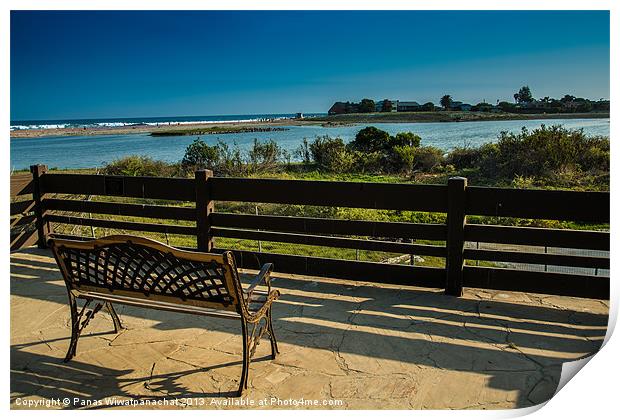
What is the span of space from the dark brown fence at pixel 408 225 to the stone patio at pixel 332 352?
0.64 feet

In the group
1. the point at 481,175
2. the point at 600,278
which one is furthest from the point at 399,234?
the point at 481,175

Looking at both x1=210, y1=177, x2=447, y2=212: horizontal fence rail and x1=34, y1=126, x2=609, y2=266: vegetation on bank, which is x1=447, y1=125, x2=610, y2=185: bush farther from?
x1=210, y1=177, x2=447, y2=212: horizontal fence rail

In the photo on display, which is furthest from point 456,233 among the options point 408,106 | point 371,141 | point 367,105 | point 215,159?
point 371,141

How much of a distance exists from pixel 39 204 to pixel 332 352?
4.20 m

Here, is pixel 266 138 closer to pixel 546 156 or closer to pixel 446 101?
pixel 446 101

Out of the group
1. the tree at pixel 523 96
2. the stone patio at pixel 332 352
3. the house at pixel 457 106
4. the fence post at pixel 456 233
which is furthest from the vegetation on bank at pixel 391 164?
the stone patio at pixel 332 352

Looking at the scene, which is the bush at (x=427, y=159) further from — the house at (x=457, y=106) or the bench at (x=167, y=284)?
the bench at (x=167, y=284)

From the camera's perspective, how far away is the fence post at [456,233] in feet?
11.9

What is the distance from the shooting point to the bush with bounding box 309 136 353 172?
51.7 feet

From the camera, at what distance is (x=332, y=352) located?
2.82 meters

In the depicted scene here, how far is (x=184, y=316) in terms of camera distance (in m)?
3.44

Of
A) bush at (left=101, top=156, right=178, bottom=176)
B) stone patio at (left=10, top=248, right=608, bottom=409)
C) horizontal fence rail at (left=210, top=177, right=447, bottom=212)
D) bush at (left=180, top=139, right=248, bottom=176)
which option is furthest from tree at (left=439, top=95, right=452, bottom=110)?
stone patio at (left=10, top=248, right=608, bottom=409)

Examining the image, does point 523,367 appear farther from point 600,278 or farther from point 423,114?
point 423,114
